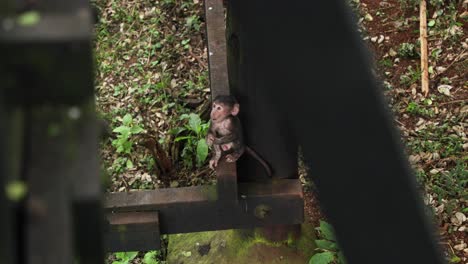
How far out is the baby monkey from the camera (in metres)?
2.51

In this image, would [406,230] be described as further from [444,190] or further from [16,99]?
[444,190]

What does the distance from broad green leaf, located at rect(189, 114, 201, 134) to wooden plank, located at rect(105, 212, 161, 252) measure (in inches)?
48.0

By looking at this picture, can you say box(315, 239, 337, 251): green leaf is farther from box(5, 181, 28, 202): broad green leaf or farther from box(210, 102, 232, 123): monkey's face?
box(5, 181, 28, 202): broad green leaf

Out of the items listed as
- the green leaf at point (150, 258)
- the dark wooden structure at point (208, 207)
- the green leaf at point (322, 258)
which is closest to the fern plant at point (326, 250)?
the green leaf at point (322, 258)

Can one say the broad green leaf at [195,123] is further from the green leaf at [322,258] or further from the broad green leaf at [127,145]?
the green leaf at [322,258]

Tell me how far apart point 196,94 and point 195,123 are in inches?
21.4

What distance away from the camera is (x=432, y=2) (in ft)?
15.1

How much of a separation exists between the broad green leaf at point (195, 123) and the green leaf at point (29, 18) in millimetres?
3363

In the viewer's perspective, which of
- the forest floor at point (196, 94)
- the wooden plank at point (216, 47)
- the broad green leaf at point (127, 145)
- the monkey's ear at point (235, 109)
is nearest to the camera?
the monkey's ear at point (235, 109)

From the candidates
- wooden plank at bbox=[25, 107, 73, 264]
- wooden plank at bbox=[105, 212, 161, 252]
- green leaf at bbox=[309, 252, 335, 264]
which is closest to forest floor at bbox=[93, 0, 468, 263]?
green leaf at bbox=[309, 252, 335, 264]

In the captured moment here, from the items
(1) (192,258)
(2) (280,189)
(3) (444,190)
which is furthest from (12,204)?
(3) (444,190)

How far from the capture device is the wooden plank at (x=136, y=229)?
2756 millimetres

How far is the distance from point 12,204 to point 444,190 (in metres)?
3.34

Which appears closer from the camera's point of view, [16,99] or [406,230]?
[16,99]
